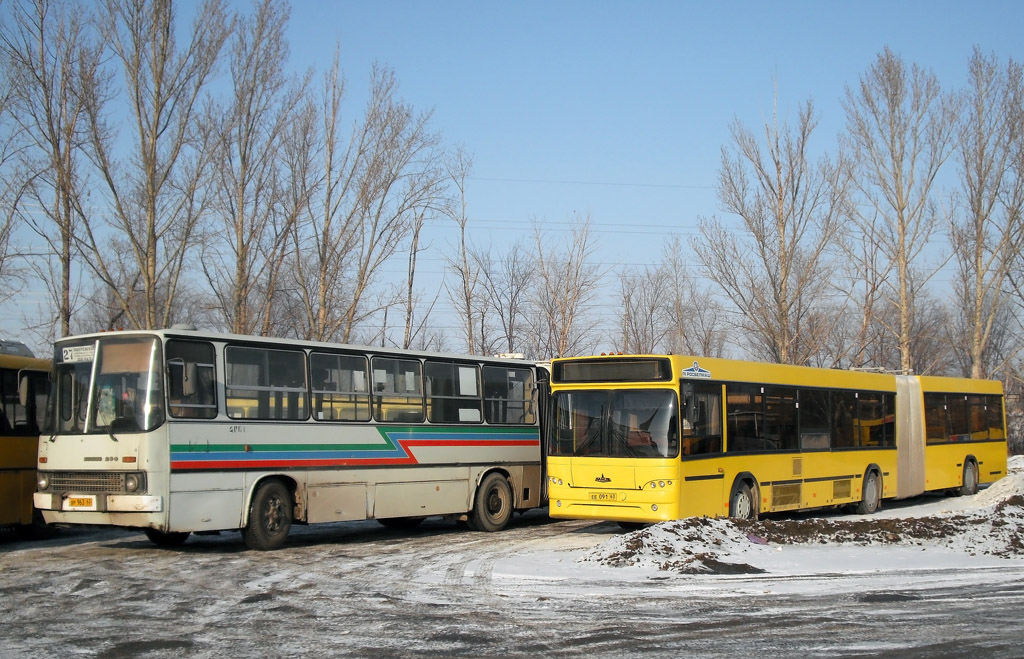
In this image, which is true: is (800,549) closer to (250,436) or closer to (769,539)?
(769,539)

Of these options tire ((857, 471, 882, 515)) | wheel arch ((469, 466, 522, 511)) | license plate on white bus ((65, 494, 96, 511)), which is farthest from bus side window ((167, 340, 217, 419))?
tire ((857, 471, 882, 515))

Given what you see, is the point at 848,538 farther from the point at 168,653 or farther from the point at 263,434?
the point at 168,653

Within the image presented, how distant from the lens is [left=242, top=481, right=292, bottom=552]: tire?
575 inches

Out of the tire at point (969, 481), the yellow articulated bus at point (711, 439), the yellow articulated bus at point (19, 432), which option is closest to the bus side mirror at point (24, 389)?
the yellow articulated bus at point (19, 432)

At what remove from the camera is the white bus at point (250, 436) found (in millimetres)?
13625

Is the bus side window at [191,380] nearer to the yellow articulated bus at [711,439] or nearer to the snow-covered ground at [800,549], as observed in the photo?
the snow-covered ground at [800,549]

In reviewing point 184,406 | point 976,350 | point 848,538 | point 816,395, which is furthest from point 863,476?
point 976,350

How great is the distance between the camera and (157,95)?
27.5 metres

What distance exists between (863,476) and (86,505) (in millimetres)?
14362

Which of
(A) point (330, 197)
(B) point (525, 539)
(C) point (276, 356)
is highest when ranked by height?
(A) point (330, 197)

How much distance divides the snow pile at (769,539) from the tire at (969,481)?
32.1 ft

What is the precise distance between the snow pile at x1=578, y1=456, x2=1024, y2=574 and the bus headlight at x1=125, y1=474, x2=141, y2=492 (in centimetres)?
562

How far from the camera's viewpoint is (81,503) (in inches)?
543

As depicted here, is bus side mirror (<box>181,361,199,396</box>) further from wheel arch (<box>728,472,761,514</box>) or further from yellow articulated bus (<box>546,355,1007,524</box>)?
wheel arch (<box>728,472,761,514</box>)
